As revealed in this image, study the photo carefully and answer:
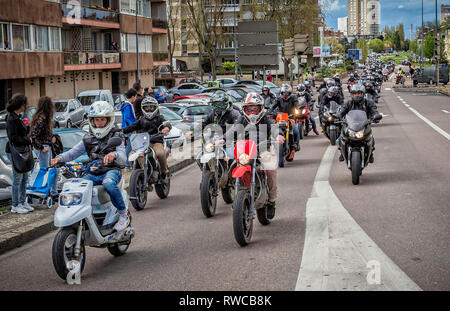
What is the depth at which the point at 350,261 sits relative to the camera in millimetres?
7203

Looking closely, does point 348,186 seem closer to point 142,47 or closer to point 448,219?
point 448,219

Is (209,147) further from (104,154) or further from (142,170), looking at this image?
(104,154)

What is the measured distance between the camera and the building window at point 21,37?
3909 centimetres

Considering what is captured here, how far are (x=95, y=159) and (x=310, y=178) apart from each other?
6714 millimetres

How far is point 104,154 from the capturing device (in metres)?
7.98

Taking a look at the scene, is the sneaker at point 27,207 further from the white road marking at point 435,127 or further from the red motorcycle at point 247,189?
the white road marking at point 435,127

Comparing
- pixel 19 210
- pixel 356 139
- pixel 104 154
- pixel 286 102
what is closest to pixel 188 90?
pixel 286 102

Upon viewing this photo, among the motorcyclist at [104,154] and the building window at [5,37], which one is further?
the building window at [5,37]

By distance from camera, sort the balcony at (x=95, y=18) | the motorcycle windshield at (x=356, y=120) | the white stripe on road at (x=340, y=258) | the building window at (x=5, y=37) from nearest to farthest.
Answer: the white stripe on road at (x=340, y=258), the motorcycle windshield at (x=356, y=120), the building window at (x=5, y=37), the balcony at (x=95, y=18)

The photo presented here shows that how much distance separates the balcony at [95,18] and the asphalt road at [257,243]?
121ft

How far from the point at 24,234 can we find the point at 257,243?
3.09m

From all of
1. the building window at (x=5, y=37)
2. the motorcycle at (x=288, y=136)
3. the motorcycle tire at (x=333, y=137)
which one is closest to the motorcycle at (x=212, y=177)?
the motorcycle at (x=288, y=136)
